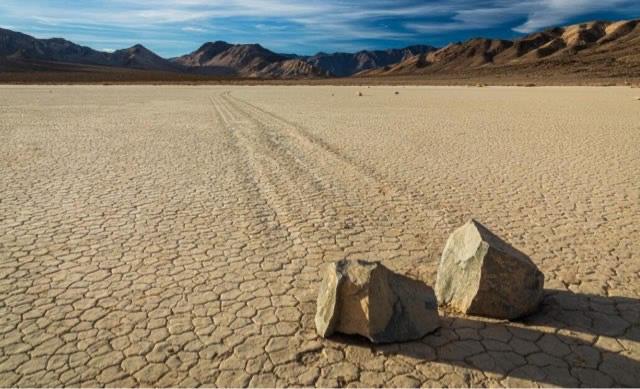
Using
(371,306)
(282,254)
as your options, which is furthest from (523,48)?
(371,306)

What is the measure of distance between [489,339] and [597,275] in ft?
5.24

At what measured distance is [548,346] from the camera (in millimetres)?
3141

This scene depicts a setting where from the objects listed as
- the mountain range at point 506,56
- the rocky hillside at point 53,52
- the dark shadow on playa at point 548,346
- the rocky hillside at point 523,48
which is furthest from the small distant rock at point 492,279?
the rocky hillside at point 53,52

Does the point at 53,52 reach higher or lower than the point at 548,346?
higher

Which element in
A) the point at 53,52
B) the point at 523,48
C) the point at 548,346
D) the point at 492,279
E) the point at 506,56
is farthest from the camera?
the point at 53,52

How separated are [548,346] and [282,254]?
2.41 metres

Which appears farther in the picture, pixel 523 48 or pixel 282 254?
pixel 523 48

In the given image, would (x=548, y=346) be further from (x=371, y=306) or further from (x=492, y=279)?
(x=371, y=306)

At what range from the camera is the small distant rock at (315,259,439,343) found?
3.01m

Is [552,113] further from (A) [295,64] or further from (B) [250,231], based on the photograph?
(A) [295,64]

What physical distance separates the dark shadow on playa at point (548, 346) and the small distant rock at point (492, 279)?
3.9 inches

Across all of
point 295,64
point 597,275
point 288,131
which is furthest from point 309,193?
point 295,64

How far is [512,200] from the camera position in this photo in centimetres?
641

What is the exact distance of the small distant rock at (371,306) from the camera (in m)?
3.01
